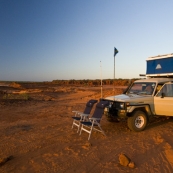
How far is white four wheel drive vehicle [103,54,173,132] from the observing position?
7.76 m

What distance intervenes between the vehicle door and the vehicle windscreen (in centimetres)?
34

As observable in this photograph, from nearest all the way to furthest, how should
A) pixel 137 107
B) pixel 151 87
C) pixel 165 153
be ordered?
pixel 165 153 → pixel 137 107 → pixel 151 87

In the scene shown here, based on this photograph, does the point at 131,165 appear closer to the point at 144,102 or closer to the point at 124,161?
the point at 124,161

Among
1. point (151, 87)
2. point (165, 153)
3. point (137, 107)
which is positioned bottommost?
point (165, 153)

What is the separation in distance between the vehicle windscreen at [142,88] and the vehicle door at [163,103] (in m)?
0.34

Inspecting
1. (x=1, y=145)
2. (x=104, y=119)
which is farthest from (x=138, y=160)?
(x=104, y=119)

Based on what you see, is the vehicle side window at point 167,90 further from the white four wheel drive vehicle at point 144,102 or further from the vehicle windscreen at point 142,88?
the vehicle windscreen at point 142,88

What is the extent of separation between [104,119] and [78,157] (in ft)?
16.8

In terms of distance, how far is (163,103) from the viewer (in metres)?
8.28

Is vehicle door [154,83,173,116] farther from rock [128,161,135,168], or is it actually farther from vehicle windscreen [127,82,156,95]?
rock [128,161,135,168]

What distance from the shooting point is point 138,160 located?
5277mm

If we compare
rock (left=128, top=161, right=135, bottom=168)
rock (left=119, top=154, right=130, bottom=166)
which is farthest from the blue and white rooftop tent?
rock (left=128, top=161, right=135, bottom=168)

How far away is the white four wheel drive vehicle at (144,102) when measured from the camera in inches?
306

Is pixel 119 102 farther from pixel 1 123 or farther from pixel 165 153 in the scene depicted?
pixel 1 123
